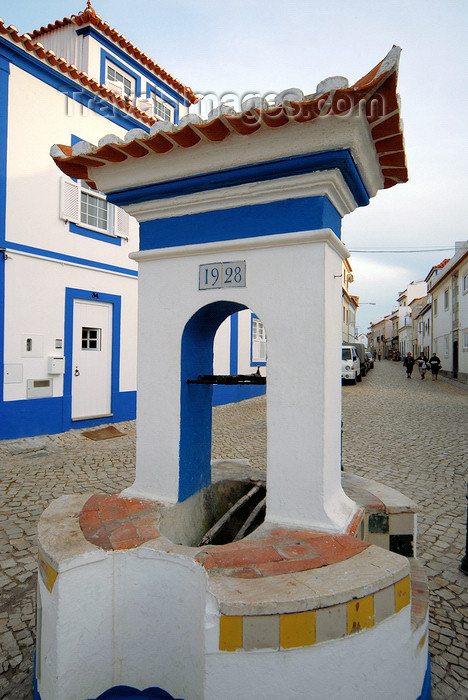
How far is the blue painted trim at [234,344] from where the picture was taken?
13.2 meters

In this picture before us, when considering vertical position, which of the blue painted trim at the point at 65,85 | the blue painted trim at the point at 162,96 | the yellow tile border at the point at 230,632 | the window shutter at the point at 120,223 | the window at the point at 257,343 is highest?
the blue painted trim at the point at 162,96

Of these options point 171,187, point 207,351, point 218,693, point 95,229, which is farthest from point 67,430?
point 218,693

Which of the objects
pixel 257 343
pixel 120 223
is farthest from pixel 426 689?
pixel 257 343

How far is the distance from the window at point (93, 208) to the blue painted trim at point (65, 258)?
873mm

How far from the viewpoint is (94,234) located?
8.88m

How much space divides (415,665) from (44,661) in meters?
1.76

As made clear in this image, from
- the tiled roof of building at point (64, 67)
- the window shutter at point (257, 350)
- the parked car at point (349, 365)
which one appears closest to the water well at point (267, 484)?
the tiled roof of building at point (64, 67)

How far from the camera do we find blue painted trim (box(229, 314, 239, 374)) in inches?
521

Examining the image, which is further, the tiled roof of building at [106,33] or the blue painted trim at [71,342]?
the tiled roof of building at [106,33]

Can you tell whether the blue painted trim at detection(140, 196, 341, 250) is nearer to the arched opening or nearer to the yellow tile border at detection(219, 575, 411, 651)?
the arched opening

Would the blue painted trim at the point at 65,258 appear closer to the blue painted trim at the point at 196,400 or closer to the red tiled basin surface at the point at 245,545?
the blue painted trim at the point at 196,400

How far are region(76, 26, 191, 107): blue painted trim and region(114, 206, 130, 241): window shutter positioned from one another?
14.8ft

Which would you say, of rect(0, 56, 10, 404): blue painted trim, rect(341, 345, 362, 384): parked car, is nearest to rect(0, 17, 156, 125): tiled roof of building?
rect(0, 56, 10, 404): blue painted trim

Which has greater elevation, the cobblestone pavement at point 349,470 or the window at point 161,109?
the window at point 161,109
